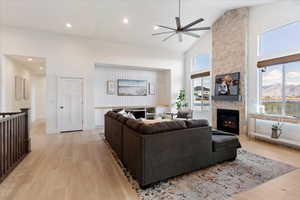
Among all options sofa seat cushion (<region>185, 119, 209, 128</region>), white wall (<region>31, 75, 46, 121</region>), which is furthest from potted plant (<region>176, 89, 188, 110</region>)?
white wall (<region>31, 75, 46, 121</region>)

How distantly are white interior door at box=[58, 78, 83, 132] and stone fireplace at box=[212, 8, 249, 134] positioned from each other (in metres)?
5.04

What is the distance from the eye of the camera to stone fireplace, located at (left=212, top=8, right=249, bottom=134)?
501cm

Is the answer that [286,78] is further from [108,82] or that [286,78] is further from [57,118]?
[57,118]

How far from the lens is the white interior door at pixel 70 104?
564cm

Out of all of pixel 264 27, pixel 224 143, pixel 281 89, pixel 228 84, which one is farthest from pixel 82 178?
pixel 264 27

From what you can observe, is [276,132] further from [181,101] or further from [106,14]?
[106,14]

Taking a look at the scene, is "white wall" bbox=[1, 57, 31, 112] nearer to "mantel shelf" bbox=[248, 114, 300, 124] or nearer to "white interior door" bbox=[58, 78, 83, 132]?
"white interior door" bbox=[58, 78, 83, 132]

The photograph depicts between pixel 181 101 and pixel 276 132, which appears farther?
pixel 181 101

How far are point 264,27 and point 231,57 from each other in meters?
1.16

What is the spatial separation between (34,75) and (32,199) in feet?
29.7

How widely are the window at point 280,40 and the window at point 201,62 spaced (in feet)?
7.09

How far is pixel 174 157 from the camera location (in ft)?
7.59

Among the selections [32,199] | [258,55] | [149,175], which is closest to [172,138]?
[149,175]

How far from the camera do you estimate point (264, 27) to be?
461 cm
